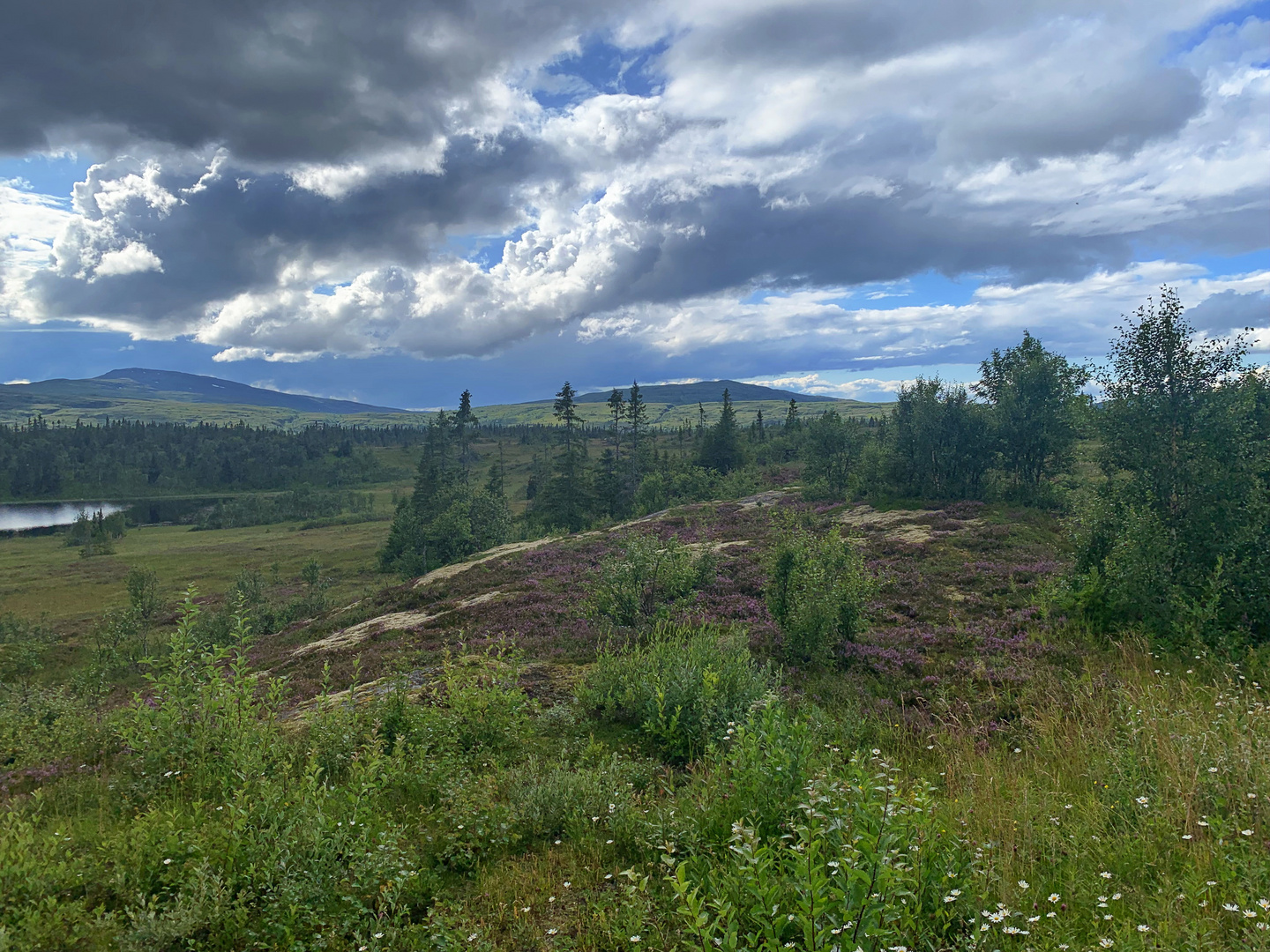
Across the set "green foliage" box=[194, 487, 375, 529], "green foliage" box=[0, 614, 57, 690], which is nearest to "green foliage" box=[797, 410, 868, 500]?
"green foliage" box=[0, 614, 57, 690]

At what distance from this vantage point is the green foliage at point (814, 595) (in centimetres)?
1383

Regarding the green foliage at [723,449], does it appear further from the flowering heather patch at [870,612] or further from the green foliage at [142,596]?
the green foliage at [142,596]

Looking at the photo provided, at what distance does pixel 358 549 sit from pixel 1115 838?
8572 cm

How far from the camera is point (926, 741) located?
9016 mm

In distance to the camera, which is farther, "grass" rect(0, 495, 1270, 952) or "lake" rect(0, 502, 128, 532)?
"lake" rect(0, 502, 128, 532)

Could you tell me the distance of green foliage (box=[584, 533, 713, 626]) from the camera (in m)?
15.8

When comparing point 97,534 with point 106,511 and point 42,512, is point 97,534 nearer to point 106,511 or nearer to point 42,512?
point 106,511

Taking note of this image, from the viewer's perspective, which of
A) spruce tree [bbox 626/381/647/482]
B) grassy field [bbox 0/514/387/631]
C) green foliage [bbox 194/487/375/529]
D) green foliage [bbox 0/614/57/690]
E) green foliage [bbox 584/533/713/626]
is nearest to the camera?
green foliage [bbox 584/533/713/626]

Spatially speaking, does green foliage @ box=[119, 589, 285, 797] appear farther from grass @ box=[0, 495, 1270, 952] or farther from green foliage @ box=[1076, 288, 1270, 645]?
green foliage @ box=[1076, 288, 1270, 645]

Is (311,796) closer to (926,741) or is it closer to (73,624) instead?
(926,741)

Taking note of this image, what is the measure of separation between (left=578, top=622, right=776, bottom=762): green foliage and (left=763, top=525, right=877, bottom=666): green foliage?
2780 millimetres

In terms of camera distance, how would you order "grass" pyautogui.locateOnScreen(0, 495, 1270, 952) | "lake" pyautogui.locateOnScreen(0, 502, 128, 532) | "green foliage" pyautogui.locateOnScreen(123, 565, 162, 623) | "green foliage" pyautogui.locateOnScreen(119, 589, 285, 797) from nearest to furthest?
"grass" pyautogui.locateOnScreen(0, 495, 1270, 952) < "green foliage" pyautogui.locateOnScreen(119, 589, 285, 797) < "green foliage" pyautogui.locateOnScreen(123, 565, 162, 623) < "lake" pyautogui.locateOnScreen(0, 502, 128, 532)

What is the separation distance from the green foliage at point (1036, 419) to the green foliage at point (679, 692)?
34.0 metres

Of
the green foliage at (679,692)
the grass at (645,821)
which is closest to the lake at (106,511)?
the grass at (645,821)
